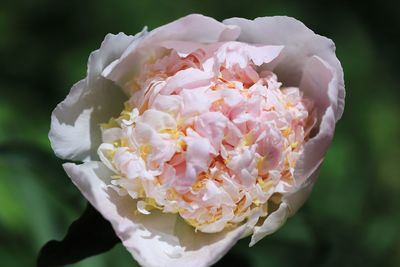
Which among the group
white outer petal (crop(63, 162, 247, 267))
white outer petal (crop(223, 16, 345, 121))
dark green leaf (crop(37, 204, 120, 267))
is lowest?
dark green leaf (crop(37, 204, 120, 267))

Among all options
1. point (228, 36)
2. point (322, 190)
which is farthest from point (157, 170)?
point (322, 190)

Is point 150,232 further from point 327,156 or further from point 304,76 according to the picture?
point 327,156

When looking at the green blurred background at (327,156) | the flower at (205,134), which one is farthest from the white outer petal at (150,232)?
the green blurred background at (327,156)

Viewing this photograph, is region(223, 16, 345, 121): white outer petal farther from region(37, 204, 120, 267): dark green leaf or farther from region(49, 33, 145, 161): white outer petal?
region(37, 204, 120, 267): dark green leaf

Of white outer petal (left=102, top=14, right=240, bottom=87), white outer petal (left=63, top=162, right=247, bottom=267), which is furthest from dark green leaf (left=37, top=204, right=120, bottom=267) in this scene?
white outer petal (left=102, top=14, right=240, bottom=87)

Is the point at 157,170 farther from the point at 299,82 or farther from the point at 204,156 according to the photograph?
the point at 299,82

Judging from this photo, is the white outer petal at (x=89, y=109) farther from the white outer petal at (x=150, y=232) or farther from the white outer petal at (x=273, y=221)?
the white outer petal at (x=273, y=221)
